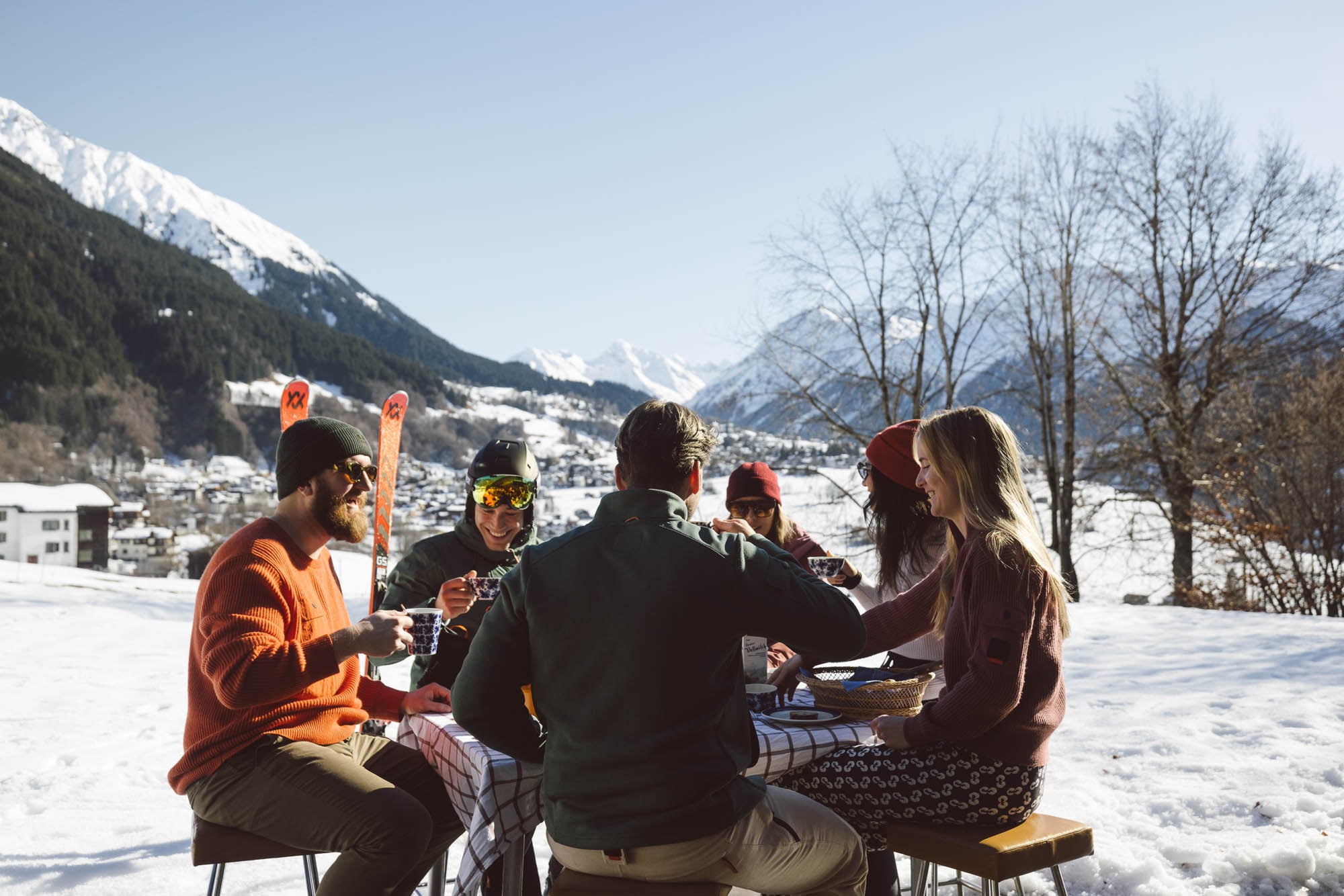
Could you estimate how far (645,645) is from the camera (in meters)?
1.63

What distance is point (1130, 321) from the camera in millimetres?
15586

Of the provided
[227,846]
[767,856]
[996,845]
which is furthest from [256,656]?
[996,845]

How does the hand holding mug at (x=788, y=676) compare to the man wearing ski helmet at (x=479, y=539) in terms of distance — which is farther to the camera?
the man wearing ski helmet at (x=479, y=539)

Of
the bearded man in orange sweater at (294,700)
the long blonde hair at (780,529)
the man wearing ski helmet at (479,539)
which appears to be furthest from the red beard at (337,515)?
the long blonde hair at (780,529)

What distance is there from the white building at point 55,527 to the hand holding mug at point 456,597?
145 ft

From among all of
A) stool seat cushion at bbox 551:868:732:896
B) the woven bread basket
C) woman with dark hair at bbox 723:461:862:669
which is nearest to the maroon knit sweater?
the woven bread basket

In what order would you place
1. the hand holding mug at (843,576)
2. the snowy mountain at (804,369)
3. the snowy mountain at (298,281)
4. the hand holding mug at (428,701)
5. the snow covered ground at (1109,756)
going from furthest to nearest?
the snowy mountain at (298,281), the snowy mountain at (804,369), the snow covered ground at (1109,756), the hand holding mug at (843,576), the hand holding mug at (428,701)

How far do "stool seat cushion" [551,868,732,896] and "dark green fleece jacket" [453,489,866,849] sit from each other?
0.32ft

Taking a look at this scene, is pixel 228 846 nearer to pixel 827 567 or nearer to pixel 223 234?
pixel 827 567

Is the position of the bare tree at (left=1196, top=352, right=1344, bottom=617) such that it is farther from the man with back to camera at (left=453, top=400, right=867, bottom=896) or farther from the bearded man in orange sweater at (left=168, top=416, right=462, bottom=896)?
the bearded man in orange sweater at (left=168, top=416, right=462, bottom=896)

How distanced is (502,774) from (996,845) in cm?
115

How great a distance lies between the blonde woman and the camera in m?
2.13

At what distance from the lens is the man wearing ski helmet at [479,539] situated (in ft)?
10.7

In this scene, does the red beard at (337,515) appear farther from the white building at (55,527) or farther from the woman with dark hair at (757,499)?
the white building at (55,527)
